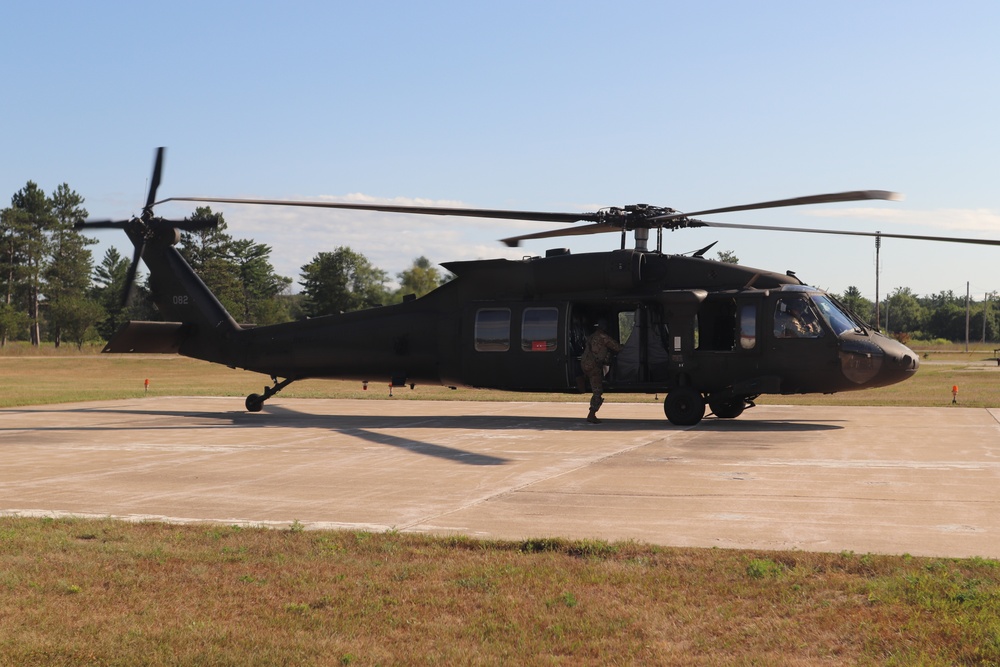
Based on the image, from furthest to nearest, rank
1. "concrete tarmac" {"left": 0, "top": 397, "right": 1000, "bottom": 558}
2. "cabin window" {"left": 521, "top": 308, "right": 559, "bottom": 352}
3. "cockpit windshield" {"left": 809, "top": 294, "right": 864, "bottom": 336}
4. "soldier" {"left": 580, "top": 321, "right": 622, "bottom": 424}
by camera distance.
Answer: "cabin window" {"left": 521, "top": 308, "right": 559, "bottom": 352} → "soldier" {"left": 580, "top": 321, "right": 622, "bottom": 424} → "cockpit windshield" {"left": 809, "top": 294, "right": 864, "bottom": 336} → "concrete tarmac" {"left": 0, "top": 397, "right": 1000, "bottom": 558}

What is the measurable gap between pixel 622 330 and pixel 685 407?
2.14 metres

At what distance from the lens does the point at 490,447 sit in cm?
1538

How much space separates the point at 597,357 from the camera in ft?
62.4

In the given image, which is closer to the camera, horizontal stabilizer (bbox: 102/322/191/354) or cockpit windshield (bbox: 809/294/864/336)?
cockpit windshield (bbox: 809/294/864/336)

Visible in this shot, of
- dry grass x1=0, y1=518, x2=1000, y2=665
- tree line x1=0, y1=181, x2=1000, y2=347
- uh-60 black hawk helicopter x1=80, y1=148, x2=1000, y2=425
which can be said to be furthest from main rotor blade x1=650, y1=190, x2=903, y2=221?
tree line x1=0, y1=181, x2=1000, y2=347

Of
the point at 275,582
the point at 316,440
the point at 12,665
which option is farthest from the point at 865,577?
the point at 316,440

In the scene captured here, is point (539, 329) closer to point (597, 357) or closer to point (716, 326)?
point (597, 357)

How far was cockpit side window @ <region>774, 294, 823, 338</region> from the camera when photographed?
18.2 meters

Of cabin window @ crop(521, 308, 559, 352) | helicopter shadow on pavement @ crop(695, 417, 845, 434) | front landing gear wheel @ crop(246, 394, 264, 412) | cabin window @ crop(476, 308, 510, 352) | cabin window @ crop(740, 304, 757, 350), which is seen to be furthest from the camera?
front landing gear wheel @ crop(246, 394, 264, 412)

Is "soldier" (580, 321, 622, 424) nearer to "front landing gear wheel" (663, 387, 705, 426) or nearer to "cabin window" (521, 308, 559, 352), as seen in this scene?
"cabin window" (521, 308, 559, 352)

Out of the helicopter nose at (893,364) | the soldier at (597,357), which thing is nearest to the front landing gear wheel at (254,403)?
the soldier at (597,357)

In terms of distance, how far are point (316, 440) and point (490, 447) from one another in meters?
3.41

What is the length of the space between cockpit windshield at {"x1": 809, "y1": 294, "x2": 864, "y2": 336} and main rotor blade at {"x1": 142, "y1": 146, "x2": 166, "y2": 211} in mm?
15460

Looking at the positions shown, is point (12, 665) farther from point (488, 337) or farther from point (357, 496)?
point (488, 337)
